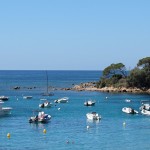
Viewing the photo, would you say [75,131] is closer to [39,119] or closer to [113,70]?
[39,119]

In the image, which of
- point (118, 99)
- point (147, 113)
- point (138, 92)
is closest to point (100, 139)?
point (147, 113)

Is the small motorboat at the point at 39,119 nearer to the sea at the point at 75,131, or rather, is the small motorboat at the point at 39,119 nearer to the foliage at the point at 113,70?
the sea at the point at 75,131

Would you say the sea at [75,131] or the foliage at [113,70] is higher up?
the foliage at [113,70]

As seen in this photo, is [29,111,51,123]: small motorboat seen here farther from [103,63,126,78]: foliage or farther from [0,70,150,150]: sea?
[103,63,126,78]: foliage

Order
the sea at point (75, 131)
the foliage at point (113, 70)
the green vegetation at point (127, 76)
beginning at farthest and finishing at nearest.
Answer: the foliage at point (113, 70) → the green vegetation at point (127, 76) → the sea at point (75, 131)

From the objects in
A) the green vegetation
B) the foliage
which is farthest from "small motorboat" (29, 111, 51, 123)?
the foliage

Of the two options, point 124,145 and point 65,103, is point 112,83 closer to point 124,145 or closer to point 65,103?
point 65,103

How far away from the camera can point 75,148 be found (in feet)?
204

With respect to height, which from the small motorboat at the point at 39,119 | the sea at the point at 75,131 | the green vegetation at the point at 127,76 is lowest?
the sea at the point at 75,131

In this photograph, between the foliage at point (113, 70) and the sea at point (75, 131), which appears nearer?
the sea at point (75, 131)

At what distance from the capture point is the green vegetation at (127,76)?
166m

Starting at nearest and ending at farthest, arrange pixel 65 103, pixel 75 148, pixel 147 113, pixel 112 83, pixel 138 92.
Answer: pixel 75 148, pixel 147 113, pixel 65 103, pixel 138 92, pixel 112 83

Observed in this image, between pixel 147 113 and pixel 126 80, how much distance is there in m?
69.6

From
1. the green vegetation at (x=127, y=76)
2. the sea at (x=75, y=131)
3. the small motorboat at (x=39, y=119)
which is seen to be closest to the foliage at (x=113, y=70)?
the green vegetation at (x=127, y=76)
